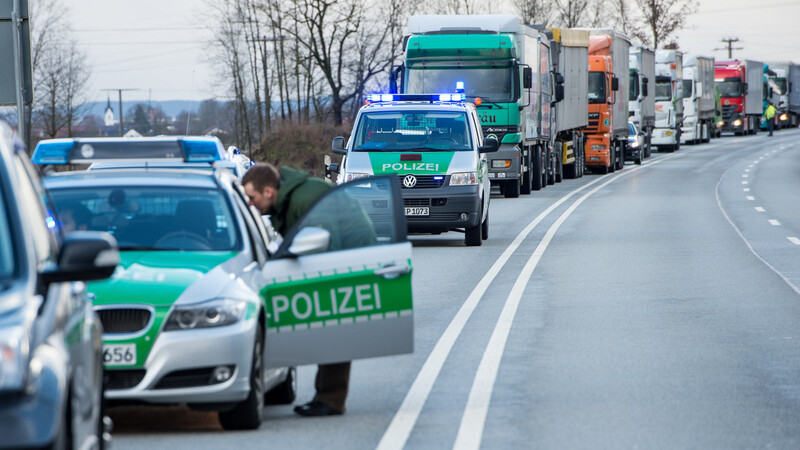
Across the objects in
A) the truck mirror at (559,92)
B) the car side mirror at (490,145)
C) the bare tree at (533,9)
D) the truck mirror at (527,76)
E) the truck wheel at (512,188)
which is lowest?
the truck wheel at (512,188)

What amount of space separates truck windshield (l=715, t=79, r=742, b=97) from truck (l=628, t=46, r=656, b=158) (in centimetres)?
2661

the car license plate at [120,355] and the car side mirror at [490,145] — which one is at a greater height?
the car side mirror at [490,145]

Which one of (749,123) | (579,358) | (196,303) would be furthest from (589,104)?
(749,123)

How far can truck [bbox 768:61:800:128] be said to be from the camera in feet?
318

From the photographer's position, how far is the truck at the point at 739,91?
84.4 metres

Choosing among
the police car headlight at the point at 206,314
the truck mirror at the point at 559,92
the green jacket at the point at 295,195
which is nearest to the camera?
the police car headlight at the point at 206,314

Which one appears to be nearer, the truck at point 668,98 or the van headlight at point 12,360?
the van headlight at point 12,360

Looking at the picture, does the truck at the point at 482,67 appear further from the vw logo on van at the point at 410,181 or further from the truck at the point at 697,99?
the truck at the point at 697,99

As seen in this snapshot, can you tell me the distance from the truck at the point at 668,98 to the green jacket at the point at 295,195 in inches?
2161

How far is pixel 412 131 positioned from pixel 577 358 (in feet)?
34.1

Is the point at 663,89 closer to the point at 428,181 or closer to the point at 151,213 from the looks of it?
the point at 428,181

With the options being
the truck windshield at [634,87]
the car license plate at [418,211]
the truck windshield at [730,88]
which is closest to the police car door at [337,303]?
the car license plate at [418,211]

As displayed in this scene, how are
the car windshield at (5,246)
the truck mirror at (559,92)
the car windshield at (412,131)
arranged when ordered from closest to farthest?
the car windshield at (5,246) < the car windshield at (412,131) < the truck mirror at (559,92)

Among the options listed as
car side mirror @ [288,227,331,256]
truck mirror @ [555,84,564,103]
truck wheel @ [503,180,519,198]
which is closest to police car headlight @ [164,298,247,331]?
car side mirror @ [288,227,331,256]
